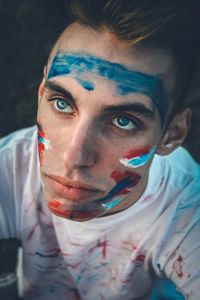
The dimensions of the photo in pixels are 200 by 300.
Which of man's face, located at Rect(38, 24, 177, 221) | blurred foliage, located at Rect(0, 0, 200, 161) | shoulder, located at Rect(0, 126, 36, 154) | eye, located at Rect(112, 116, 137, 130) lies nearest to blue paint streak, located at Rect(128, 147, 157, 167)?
man's face, located at Rect(38, 24, 177, 221)

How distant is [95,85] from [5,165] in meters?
0.57

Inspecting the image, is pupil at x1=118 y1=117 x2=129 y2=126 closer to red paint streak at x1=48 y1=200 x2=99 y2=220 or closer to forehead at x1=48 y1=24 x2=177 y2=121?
forehead at x1=48 y1=24 x2=177 y2=121

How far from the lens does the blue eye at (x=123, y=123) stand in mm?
1382

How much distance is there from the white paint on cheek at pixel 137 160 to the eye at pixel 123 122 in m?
0.10

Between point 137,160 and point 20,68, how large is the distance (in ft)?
6.18

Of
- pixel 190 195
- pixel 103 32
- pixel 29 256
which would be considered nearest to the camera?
pixel 103 32

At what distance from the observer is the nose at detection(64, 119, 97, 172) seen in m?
1.34

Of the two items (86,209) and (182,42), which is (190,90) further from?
(86,209)

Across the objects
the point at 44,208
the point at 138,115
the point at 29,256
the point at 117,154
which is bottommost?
the point at 29,256

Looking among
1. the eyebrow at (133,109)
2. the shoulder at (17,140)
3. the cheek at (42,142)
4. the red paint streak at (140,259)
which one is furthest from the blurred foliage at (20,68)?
the eyebrow at (133,109)

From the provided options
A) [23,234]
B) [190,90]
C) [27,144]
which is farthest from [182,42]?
[23,234]

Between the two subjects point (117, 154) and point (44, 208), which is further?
point (44, 208)

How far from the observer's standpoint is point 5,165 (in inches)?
68.6

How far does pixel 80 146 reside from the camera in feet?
4.41
